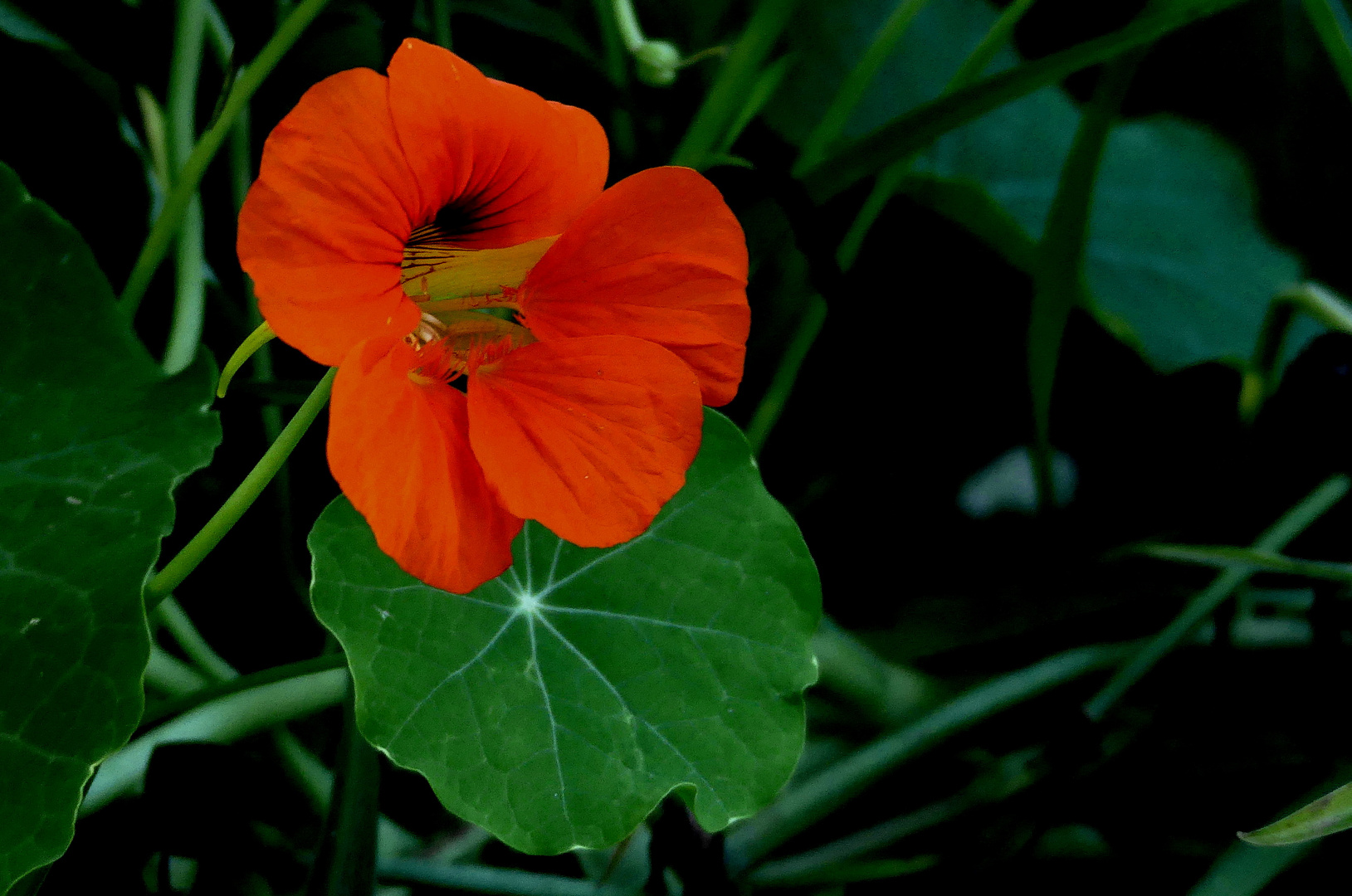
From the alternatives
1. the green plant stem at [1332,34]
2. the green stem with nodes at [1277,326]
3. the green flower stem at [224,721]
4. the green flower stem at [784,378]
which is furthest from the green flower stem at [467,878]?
the green plant stem at [1332,34]

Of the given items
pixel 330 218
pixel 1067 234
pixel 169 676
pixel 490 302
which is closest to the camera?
pixel 330 218

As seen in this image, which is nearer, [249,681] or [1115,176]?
[249,681]

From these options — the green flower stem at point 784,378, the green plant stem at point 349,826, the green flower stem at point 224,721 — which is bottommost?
the green flower stem at point 224,721

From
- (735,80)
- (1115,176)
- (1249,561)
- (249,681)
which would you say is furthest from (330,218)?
(1115,176)

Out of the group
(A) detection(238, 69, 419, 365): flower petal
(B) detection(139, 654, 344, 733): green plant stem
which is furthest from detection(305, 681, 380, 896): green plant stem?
(A) detection(238, 69, 419, 365): flower petal

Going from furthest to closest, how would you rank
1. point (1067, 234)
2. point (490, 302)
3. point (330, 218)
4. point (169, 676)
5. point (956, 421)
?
point (956, 421), point (1067, 234), point (169, 676), point (490, 302), point (330, 218)

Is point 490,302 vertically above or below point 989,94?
below

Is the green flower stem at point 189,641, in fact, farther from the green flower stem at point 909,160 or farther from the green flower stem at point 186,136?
the green flower stem at point 909,160

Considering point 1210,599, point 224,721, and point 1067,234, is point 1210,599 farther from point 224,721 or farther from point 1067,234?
point 224,721
